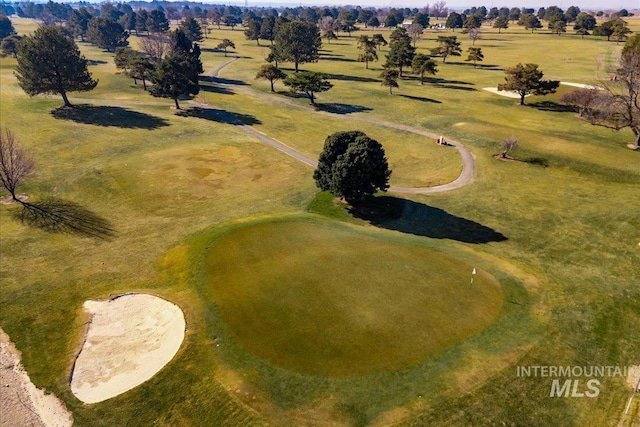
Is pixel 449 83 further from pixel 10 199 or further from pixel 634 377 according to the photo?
pixel 10 199

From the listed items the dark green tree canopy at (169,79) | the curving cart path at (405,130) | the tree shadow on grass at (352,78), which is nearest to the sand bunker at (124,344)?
the curving cart path at (405,130)

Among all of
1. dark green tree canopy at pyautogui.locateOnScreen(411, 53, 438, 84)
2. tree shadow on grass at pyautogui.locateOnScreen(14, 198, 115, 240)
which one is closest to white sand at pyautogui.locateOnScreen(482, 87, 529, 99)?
dark green tree canopy at pyautogui.locateOnScreen(411, 53, 438, 84)

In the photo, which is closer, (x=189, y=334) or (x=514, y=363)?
(x=514, y=363)

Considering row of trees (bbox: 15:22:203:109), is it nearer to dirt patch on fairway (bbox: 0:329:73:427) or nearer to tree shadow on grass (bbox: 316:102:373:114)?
tree shadow on grass (bbox: 316:102:373:114)

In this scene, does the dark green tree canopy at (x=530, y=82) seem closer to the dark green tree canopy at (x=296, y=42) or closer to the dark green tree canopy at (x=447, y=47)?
the dark green tree canopy at (x=447, y=47)

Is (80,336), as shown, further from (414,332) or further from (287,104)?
(287,104)

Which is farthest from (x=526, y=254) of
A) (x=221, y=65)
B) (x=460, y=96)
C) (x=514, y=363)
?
(x=221, y=65)
